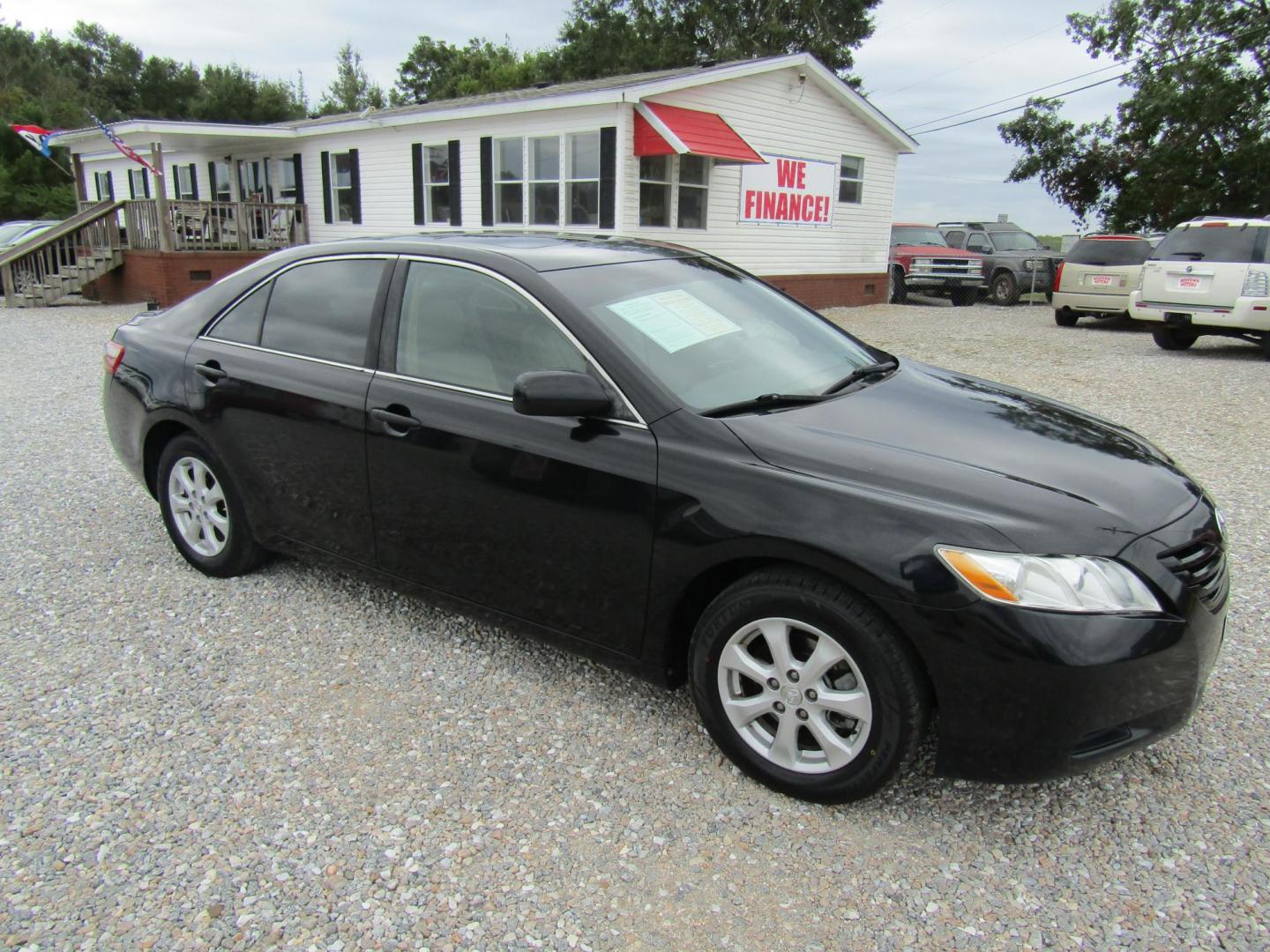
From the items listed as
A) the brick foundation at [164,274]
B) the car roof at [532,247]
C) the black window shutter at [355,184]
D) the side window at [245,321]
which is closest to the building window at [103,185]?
the brick foundation at [164,274]

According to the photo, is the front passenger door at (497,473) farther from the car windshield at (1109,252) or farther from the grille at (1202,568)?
the car windshield at (1109,252)

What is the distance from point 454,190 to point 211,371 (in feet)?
45.6

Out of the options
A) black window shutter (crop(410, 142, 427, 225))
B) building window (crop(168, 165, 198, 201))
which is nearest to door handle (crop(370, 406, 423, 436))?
black window shutter (crop(410, 142, 427, 225))

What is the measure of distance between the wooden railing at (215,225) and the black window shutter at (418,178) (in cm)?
349

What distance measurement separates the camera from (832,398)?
315 cm

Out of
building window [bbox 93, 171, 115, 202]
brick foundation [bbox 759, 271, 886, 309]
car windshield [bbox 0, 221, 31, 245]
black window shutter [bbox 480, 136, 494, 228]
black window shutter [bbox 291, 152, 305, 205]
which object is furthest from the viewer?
building window [bbox 93, 171, 115, 202]

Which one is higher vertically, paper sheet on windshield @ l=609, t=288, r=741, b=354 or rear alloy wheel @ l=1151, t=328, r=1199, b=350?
paper sheet on windshield @ l=609, t=288, r=741, b=354

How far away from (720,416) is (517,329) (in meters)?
0.83

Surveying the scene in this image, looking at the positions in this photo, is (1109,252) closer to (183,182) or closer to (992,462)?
(992,462)

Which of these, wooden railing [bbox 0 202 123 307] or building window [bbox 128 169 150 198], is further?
building window [bbox 128 169 150 198]

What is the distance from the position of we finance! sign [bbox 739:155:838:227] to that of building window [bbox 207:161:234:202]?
41.5ft

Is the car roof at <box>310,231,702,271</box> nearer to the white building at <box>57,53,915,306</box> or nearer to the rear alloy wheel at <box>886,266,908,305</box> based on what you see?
the white building at <box>57,53,915,306</box>

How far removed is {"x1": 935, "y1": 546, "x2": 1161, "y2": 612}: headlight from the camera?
7.58 ft

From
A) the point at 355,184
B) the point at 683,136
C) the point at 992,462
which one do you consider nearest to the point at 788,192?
the point at 683,136
